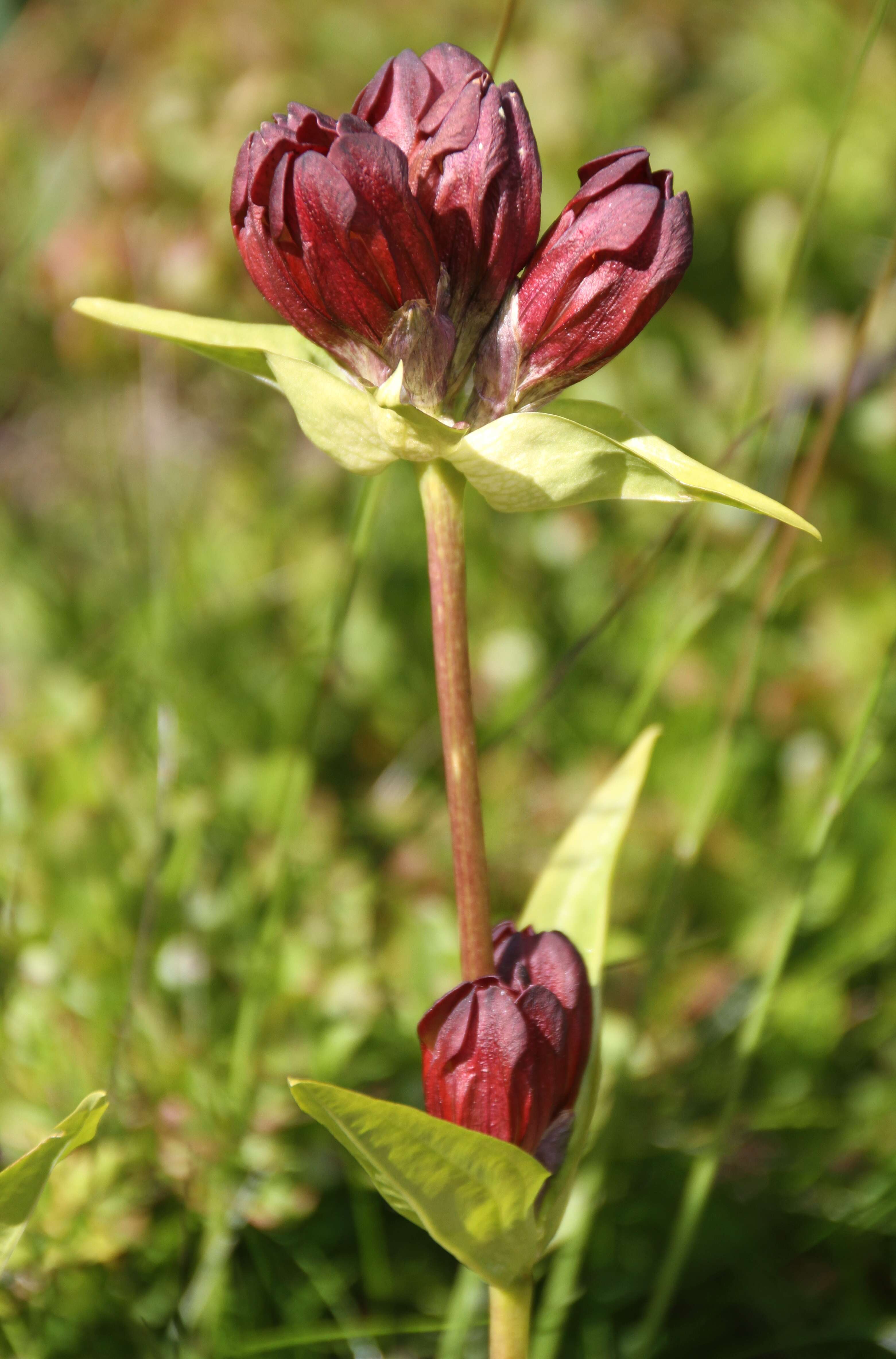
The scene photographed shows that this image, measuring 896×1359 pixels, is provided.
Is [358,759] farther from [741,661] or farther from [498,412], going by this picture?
[498,412]

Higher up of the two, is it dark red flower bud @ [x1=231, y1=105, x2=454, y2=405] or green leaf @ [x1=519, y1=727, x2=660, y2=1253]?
dark red flower bud @ [x1=231, y1=105, x2=454, y2=405]

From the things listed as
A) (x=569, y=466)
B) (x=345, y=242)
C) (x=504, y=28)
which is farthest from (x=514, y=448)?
(x=504, y=28)

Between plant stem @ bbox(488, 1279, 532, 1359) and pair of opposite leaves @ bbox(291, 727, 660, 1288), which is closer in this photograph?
pair of opposite leaves @ bbox(291, 727, 660, 1288)

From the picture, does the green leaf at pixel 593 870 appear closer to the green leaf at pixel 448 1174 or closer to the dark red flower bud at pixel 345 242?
the green leaf at pixel 448 1174

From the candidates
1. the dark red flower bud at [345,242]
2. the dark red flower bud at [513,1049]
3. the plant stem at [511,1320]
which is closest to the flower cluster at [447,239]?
the dark red flower bud at [345,242]

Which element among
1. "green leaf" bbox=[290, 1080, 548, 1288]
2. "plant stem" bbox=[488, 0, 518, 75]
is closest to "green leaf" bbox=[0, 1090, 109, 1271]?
"green leaf" bbox=[290, 1080, 548, 1288]

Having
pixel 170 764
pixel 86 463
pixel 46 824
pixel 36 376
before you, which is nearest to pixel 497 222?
pixel 170 764

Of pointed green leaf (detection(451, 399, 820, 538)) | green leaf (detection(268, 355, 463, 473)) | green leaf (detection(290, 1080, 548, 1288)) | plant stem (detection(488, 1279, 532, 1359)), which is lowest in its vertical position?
plant stem (detection(488, 1279, 532, 1359))

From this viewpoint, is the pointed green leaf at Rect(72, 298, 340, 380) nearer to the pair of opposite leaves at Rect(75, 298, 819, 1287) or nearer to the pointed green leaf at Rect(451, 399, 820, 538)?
the pair of opposite leaves at Rect(75, 298, 819, 1287)
